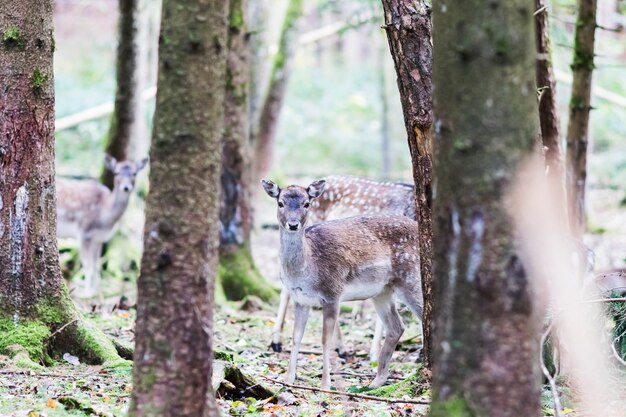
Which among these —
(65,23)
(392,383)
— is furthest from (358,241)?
(65,23)

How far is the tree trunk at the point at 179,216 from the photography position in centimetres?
392

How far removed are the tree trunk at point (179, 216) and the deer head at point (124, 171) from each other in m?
9.10

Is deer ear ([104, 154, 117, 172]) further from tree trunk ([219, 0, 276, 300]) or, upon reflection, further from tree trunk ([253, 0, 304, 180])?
tree trunk ([253, 0, 304, 180])

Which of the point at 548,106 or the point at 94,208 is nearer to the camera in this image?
the point at 548,106

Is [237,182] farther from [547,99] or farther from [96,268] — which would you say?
[547,99]

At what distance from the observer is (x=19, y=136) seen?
20.5 ft

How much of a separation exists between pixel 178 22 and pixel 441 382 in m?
1.86

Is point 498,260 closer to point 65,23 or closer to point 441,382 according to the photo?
point 441,382

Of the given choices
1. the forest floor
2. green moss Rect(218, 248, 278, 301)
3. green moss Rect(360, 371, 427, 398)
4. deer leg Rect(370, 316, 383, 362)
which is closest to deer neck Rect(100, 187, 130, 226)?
the forest floor

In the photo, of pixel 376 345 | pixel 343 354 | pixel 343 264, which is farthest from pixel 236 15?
pixel 376 345

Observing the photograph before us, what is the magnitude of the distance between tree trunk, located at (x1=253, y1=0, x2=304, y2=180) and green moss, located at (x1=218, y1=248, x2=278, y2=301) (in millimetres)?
5388

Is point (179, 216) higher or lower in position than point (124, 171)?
lower

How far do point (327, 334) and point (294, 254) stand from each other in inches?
28.6

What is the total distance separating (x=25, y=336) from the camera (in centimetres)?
616
